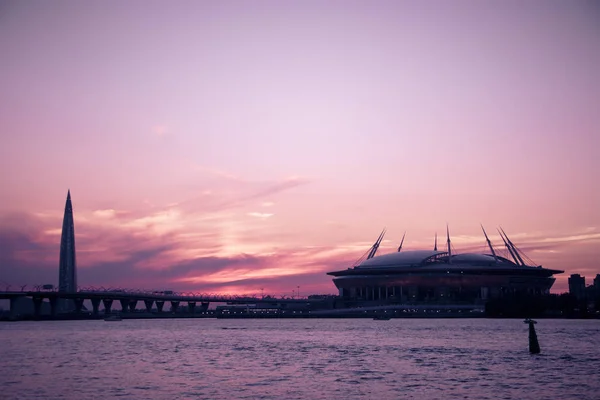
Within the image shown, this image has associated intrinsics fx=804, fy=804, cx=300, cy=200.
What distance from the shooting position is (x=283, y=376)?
149 ft

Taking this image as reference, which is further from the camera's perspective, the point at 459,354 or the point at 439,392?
the point at 459,354

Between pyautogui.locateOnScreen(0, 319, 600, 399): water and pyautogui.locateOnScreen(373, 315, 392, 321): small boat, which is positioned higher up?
pyautogui.locateOnScreen(0, 319, 600, 399): water

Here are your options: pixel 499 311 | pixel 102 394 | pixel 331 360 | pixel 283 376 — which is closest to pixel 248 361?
pixel 331 360

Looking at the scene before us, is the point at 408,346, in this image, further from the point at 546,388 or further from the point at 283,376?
the point at 546,388

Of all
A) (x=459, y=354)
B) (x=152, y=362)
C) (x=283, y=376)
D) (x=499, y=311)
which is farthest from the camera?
(x=499, y=311)

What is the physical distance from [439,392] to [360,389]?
3.84 m

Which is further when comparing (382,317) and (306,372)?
(382,317)

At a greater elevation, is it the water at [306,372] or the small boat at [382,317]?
the water at [306,372]

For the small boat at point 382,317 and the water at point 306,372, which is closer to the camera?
the water at point 306,372

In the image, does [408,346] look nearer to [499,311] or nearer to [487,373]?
[487,373]

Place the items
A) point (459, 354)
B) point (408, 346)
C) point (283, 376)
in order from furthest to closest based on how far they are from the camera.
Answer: point (408, 346) < point (459, 354) < point (283, 376)

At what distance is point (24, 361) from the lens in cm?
5753

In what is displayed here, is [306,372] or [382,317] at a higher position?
[306,372]

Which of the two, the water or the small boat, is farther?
the small boat
